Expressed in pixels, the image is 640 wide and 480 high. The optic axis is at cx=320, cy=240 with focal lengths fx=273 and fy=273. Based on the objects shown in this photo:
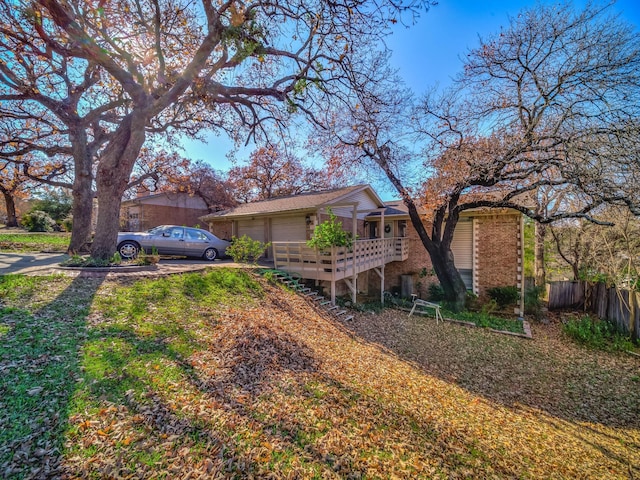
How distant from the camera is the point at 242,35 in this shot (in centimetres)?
639

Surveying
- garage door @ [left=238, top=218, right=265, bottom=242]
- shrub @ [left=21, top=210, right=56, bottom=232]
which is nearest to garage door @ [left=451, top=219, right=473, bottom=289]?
garage door @ [left=238, top=218, right=265, bottom=242]

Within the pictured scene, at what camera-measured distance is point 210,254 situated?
12.5 m

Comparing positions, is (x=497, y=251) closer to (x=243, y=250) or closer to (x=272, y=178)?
(x=243, y=250)

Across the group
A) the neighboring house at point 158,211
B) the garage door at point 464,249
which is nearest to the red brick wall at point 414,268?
the garage door at point 464,249

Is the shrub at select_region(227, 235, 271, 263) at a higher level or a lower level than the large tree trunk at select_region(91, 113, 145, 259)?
lower

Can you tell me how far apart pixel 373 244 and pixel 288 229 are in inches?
167

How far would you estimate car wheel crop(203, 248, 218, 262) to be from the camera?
1235cm

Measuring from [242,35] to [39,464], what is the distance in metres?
7.83

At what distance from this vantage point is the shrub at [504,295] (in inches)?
488

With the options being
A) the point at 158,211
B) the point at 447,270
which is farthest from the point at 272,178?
the point at 447,270

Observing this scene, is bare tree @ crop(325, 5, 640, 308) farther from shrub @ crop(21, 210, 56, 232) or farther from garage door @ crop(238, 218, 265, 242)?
shrub @ crop(21, 210, 56, 232)

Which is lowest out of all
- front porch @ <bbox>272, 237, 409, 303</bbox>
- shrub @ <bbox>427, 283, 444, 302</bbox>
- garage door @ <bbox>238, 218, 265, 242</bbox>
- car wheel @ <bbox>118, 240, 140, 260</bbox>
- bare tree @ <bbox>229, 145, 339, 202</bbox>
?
shrub @ <bbox>427, 283, 444, 302</bbox>

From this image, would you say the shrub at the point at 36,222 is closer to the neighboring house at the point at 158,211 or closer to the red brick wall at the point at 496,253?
the neighboring house at the point at 158,211

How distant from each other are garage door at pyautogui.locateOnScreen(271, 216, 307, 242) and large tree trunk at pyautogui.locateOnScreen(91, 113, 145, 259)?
6.76m
